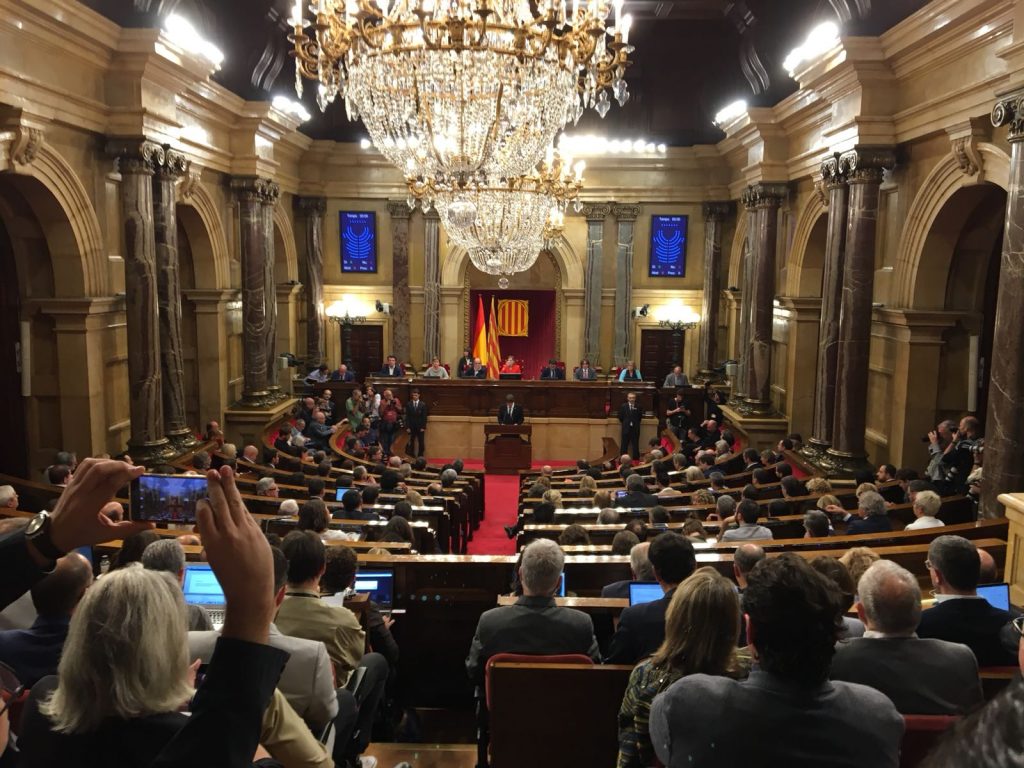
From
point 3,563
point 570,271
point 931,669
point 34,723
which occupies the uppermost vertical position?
point 570,271

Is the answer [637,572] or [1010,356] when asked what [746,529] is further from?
A: [1010,356]

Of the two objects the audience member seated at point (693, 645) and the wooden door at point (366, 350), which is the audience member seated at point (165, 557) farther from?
the wooden door at point (366, 350)

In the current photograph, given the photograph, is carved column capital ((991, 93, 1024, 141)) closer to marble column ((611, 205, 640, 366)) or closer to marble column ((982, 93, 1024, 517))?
marble column ((982, 93, 1024, 517))

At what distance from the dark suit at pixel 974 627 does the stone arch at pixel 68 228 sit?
32.6 ft

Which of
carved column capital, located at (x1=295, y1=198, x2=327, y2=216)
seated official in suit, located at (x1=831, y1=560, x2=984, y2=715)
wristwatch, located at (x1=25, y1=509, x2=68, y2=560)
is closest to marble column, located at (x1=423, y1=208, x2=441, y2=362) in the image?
carved column capital, located at (x1=295, y1=198, x2=327, y2=216)

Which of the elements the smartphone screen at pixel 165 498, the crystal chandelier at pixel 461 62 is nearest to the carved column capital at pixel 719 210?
the crystal chandelier at pixel 461 62

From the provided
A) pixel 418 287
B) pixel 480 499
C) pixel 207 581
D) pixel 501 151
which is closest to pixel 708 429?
pixel 480 499

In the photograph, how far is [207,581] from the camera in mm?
4598

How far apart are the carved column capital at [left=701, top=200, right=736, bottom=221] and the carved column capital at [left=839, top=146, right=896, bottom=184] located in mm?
8695

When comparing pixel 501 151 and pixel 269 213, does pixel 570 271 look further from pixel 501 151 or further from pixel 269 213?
pixel 501 151

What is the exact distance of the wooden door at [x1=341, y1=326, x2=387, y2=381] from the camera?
67.8 ft

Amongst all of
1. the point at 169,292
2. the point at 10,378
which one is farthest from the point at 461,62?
the point at 10,378

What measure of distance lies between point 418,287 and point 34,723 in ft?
61.5

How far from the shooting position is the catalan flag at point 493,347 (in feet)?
68.3
